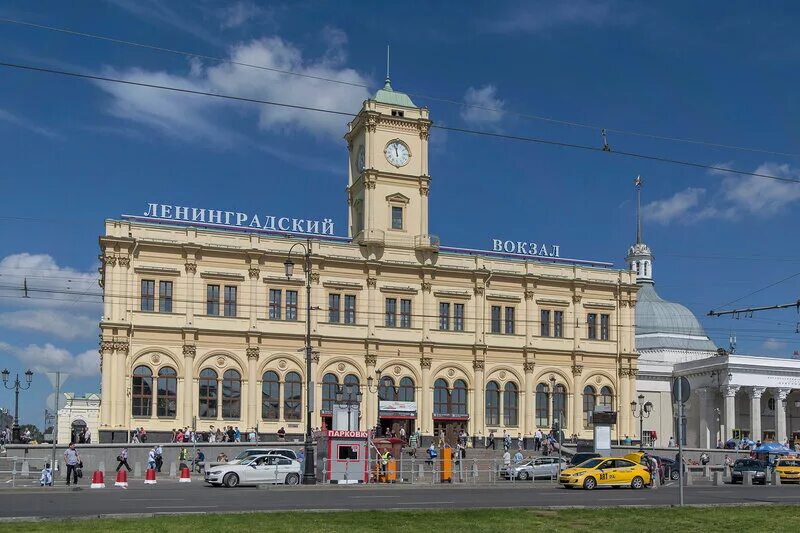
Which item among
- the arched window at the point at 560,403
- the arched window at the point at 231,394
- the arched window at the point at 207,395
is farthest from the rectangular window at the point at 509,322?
the arched window at the point at 207,395

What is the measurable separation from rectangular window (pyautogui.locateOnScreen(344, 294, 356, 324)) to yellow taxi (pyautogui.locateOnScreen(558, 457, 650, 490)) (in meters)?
33.4

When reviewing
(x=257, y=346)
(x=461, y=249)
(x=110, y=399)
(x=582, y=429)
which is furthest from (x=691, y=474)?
(x=110, y=399)

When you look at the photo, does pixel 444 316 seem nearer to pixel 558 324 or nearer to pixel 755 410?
pixel 558 324

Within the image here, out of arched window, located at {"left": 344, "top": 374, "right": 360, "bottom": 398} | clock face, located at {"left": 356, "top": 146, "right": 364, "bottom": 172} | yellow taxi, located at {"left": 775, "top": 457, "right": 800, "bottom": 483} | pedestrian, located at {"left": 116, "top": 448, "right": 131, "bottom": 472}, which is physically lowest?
yellow taxi, located at {"left": 775, "top": 457, "right": 800, "bottom": 483}

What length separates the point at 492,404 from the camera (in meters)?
78.6

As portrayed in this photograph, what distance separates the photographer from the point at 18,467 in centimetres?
5334

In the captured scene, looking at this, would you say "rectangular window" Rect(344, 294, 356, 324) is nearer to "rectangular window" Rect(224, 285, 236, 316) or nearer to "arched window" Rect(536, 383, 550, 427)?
"rectangular window" Rect(224, 285, 236, 316)

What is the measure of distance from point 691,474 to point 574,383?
63.7ft

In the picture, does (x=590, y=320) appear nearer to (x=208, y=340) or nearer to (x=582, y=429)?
(x=582, y=429)

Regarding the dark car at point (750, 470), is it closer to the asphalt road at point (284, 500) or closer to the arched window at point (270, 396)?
the asphalt road at point (284, 500)

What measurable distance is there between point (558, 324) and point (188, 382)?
30341mm

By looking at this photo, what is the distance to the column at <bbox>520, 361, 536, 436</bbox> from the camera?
78.8 metres

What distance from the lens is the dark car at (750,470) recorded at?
52125mm

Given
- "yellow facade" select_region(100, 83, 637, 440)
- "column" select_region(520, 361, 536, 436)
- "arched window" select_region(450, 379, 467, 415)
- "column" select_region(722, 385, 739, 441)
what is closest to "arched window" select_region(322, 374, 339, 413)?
"yellow facade" select_region(100, 83, 637, 440)
